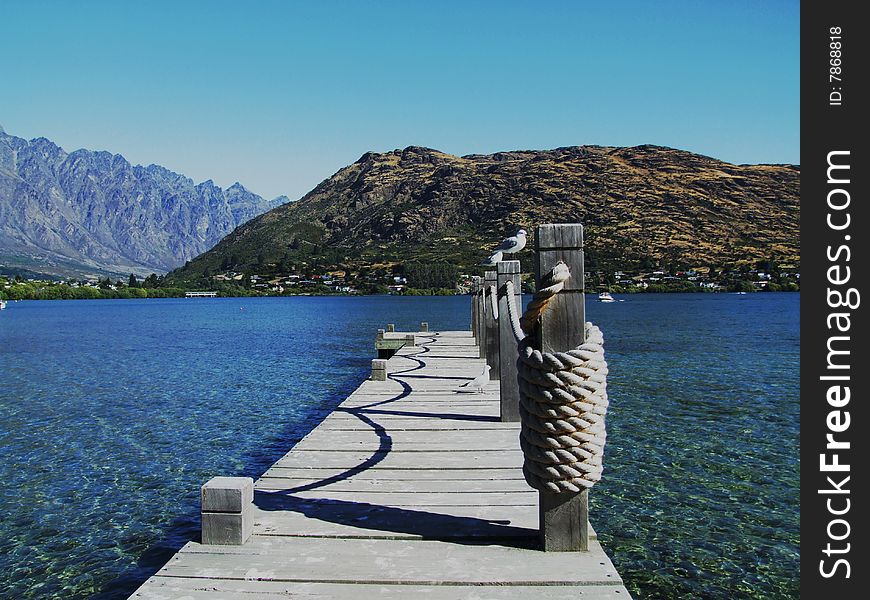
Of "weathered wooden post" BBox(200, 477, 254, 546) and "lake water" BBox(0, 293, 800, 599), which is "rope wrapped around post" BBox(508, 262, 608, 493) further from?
"lake water" BBox(0, 293, 800, 599)

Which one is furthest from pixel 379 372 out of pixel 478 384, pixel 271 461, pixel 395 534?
pixel 395 534

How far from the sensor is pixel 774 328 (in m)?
50.2

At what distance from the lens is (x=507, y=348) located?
9.41 m

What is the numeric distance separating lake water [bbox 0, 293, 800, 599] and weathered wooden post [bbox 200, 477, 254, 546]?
274 centimetres

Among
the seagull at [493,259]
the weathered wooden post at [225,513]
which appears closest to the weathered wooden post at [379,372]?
the seagull at [493,259]

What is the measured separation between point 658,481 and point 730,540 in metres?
2.39

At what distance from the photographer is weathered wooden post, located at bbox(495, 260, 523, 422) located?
9.34 metres

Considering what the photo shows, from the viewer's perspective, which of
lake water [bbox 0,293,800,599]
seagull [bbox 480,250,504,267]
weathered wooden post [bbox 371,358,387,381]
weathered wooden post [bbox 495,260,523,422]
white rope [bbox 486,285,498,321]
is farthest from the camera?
weathered wooden post [bbox 371,358,387,381]

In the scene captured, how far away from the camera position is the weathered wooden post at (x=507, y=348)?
9336 mm

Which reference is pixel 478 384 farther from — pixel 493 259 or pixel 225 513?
pixel 225 513

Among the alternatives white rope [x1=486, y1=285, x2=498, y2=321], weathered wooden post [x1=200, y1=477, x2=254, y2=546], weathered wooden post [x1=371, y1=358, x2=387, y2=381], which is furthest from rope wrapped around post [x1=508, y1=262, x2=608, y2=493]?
weathered wooden post [x1=371, y1=358, x2=387, y2=381]

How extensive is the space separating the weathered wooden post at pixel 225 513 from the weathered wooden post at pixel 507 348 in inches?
A: 190

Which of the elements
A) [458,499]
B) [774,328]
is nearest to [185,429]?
[458,499]

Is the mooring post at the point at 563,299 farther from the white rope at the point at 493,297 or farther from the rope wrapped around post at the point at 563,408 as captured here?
the white rope at the point at 493,297
